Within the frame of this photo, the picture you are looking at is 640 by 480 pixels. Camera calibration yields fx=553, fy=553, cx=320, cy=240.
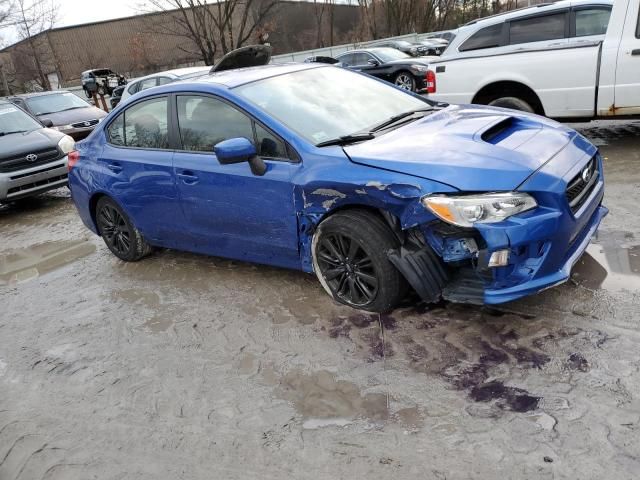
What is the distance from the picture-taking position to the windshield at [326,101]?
12.6ft

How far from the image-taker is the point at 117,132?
16.7ft

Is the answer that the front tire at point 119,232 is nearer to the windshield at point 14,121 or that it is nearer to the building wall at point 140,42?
the windshield at point 14,121

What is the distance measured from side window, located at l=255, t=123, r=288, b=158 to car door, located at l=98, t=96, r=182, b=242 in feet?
3.12

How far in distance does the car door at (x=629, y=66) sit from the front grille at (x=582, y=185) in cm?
329

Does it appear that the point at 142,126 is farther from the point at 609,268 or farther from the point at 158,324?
the point at 609,268

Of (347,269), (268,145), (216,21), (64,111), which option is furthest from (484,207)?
(216,21)

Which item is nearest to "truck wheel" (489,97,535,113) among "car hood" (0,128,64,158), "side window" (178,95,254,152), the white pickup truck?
the white pickup truck

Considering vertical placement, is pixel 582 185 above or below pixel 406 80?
above

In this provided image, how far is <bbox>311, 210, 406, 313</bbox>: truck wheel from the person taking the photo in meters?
3.36

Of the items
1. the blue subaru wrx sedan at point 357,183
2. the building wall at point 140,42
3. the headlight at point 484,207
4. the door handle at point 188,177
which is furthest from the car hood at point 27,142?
the building wall at point 140,42

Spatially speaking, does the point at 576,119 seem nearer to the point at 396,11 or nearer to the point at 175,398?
the point at 175,398

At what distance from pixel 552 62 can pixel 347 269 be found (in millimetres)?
4732

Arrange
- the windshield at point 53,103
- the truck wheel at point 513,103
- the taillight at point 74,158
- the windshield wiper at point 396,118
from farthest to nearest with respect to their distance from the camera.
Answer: the windshield at point 53,103
the truck wheel at point 513,103
the taillight at point 74,158
the windshield wiper at point 396,118

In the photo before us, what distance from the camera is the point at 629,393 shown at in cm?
264
